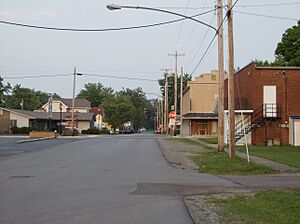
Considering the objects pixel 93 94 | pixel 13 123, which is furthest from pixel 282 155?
pixel 93 94

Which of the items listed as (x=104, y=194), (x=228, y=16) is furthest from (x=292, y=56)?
(x=104, y=194)

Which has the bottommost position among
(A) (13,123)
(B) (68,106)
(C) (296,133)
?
(C) (296,133)

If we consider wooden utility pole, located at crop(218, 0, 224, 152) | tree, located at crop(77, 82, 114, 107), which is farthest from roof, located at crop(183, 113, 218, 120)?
tree, located at crop(77, 82, 114, 107)

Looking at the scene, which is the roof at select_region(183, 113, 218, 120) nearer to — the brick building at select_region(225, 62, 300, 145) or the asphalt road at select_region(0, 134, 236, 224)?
the brick building at select_region(225, 62, 300, 145)

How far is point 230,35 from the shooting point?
2397 centimetres

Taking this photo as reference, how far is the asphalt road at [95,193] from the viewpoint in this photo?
9.49m

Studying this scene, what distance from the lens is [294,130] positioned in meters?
40.2

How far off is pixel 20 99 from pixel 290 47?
108 m

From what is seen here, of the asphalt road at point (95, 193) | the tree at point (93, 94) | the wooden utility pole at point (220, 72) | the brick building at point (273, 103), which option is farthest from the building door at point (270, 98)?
the tree at point (93, 94)

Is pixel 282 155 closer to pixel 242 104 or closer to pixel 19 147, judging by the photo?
pixel 242 104

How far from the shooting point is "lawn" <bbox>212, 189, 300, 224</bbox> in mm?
9219

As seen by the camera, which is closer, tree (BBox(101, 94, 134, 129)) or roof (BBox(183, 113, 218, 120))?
roof (BBox(183, 113, 218, 120))

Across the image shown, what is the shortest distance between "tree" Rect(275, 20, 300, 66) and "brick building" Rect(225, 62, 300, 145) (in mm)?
10260

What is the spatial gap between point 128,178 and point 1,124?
239 feet
